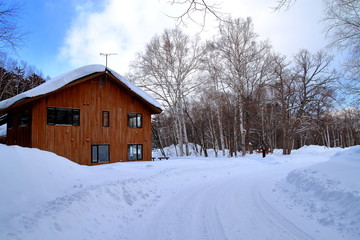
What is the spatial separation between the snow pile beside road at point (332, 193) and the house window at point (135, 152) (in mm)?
11943

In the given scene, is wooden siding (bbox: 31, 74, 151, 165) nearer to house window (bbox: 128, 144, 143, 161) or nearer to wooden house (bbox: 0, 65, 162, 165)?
wooden house (bbox: 0, 65, 162, 165)

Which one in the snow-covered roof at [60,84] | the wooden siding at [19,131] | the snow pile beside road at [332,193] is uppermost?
the snow-covered roof at [60,84]

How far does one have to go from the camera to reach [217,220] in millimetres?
4957

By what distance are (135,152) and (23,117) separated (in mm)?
7962

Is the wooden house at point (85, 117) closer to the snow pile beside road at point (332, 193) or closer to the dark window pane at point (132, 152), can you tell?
the dark window pane at point (132, 152)

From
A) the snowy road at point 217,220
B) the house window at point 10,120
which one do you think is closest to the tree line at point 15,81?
the house window at point 10,120

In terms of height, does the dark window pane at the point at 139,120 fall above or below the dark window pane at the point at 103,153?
above

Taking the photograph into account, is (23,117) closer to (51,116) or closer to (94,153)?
(51,116)

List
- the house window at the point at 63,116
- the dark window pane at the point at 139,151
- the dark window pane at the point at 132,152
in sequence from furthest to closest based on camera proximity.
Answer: the dark window pane at the point at 139,151 < the dark window pane at the point at 132,152 < the house window at the point at 63,116

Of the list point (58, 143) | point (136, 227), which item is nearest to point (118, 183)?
point (136, 227)

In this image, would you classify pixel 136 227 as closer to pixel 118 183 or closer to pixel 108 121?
pixel 118 183

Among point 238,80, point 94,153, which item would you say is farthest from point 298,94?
point 94,153

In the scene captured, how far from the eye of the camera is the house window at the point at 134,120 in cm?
1828

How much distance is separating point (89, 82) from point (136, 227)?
13956mm
